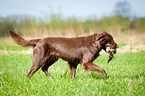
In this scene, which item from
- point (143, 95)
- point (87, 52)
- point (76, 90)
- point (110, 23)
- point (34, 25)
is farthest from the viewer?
point (110, 23)

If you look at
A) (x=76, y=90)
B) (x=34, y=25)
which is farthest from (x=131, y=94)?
(x=34, y=25)

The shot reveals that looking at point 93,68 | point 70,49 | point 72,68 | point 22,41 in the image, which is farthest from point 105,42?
point 22,41

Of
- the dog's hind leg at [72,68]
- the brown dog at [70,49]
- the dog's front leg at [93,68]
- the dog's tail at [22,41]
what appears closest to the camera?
the dog's front leg at [93,68]

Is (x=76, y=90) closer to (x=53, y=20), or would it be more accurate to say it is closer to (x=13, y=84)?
(x=13, y=84)

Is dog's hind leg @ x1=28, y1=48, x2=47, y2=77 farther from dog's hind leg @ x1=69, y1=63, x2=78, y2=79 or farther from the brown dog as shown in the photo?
dog's hind leg @ x1=69, y1=63, x2=78, y2=79

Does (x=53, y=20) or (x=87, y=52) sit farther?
(x=53, y=20)

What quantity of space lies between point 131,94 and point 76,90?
1.08 m

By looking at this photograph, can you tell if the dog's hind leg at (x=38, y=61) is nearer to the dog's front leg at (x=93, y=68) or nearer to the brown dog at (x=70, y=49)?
the brown dog at (x=70, y=49)

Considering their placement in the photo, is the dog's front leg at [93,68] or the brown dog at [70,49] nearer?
the dog's front leg at [93,68]

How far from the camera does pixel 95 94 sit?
272 cm

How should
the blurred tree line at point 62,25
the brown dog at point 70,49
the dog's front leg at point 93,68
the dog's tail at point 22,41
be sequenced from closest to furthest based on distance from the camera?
the dog's front leg at point 93,68
the brown dog at point 70,49
the dog's tail at point 22,41
the blurred tree line at point 62,25

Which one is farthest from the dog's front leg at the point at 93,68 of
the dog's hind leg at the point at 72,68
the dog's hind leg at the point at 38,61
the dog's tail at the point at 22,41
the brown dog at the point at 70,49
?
the dog's tail at the point at 22,41

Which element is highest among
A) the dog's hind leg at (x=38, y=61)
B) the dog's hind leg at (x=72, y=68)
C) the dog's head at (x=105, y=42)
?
the dog's head at (x=105, y=42)

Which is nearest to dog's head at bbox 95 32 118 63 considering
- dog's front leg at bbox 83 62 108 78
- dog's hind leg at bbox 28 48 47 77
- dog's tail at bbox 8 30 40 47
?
dog's front leg at bbox 83 62 108 78
